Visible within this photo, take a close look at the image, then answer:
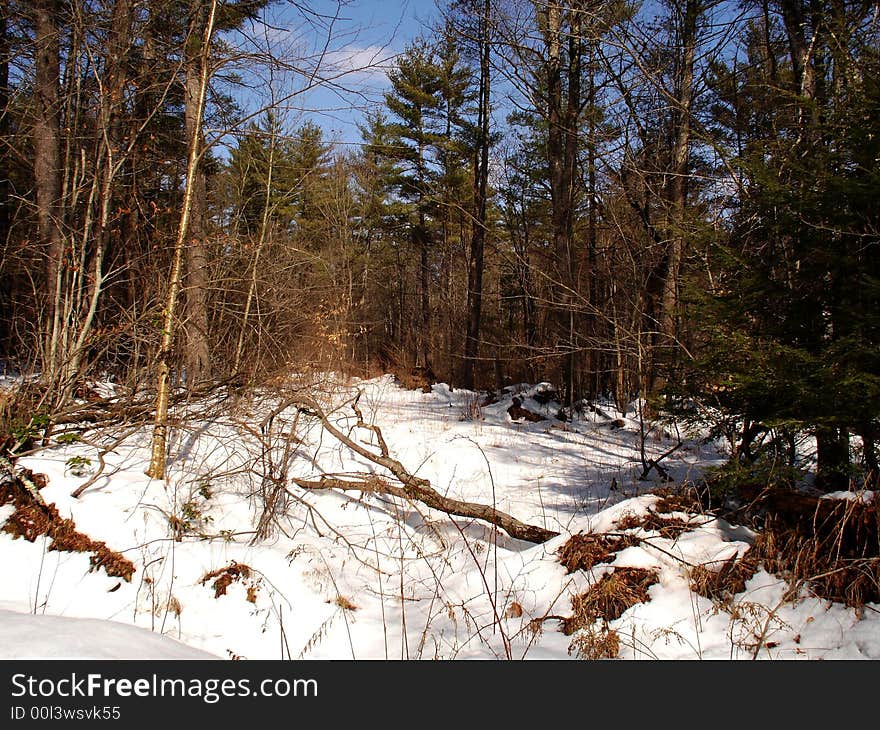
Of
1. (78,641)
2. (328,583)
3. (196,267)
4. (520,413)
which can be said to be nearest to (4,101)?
(196,267)

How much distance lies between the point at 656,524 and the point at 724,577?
0.71 metres

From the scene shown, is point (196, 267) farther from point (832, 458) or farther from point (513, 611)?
point (832, 458)

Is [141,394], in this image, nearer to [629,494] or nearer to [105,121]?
[105,121]

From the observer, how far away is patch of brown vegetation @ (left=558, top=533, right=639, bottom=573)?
3910mm

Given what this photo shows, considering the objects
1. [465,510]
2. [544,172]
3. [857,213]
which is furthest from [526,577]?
[544,172]

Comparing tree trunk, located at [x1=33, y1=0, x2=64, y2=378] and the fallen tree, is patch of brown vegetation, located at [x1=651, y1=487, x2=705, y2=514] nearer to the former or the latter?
the fallen tree

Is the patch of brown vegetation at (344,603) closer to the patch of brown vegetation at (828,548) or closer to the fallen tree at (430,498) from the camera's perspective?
the fallen tree at (430,498)

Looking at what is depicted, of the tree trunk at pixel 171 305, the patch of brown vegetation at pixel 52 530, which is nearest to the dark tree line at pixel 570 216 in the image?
the tree trunk at pixel 171 305

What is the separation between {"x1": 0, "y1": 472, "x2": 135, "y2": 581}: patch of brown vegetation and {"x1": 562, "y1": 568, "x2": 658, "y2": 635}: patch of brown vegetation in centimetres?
285

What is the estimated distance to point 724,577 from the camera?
344 cm

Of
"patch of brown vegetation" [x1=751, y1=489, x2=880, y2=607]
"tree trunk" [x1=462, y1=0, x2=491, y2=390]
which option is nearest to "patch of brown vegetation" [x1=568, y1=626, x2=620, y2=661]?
"patch of brown vegetation" [x1=751, y1=489, x2=880, y2=607]

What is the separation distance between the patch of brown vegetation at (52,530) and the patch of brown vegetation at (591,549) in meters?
2.96

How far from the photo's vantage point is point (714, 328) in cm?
434

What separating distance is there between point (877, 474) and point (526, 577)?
8.23 ft
